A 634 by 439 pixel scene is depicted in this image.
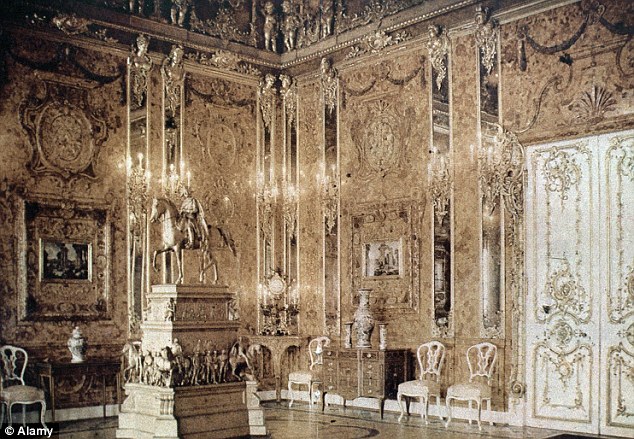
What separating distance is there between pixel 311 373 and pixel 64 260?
12.9 ft

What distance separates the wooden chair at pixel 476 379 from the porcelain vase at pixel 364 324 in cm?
155

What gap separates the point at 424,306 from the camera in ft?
39.2

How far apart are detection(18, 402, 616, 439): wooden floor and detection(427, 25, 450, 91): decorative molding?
4604 mm

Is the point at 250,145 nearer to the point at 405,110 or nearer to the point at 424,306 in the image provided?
the point at 405,110

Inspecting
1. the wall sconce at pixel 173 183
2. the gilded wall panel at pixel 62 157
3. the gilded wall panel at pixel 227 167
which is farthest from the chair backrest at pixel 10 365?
the wall sconce at pixel 173 183

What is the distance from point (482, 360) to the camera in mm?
11023

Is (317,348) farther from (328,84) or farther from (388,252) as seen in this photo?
(328,84)

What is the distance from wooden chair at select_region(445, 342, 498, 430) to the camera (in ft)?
34.6

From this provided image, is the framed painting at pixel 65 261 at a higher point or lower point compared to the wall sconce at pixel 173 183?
lower

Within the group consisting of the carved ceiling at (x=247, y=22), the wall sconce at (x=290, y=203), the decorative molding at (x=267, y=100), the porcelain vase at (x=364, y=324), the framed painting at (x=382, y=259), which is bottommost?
the porcelain vase at (x=364, y=324)

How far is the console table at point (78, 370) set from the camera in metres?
11.0

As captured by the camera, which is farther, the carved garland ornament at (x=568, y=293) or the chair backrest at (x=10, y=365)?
the chair backrest at (x=10, y=365)

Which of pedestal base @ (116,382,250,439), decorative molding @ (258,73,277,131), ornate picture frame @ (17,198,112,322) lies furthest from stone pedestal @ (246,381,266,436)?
decorative molding @ (258,73,277,131)

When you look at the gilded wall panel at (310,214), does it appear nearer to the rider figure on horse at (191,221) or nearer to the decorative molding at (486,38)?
the decorative molding at (486,38)
